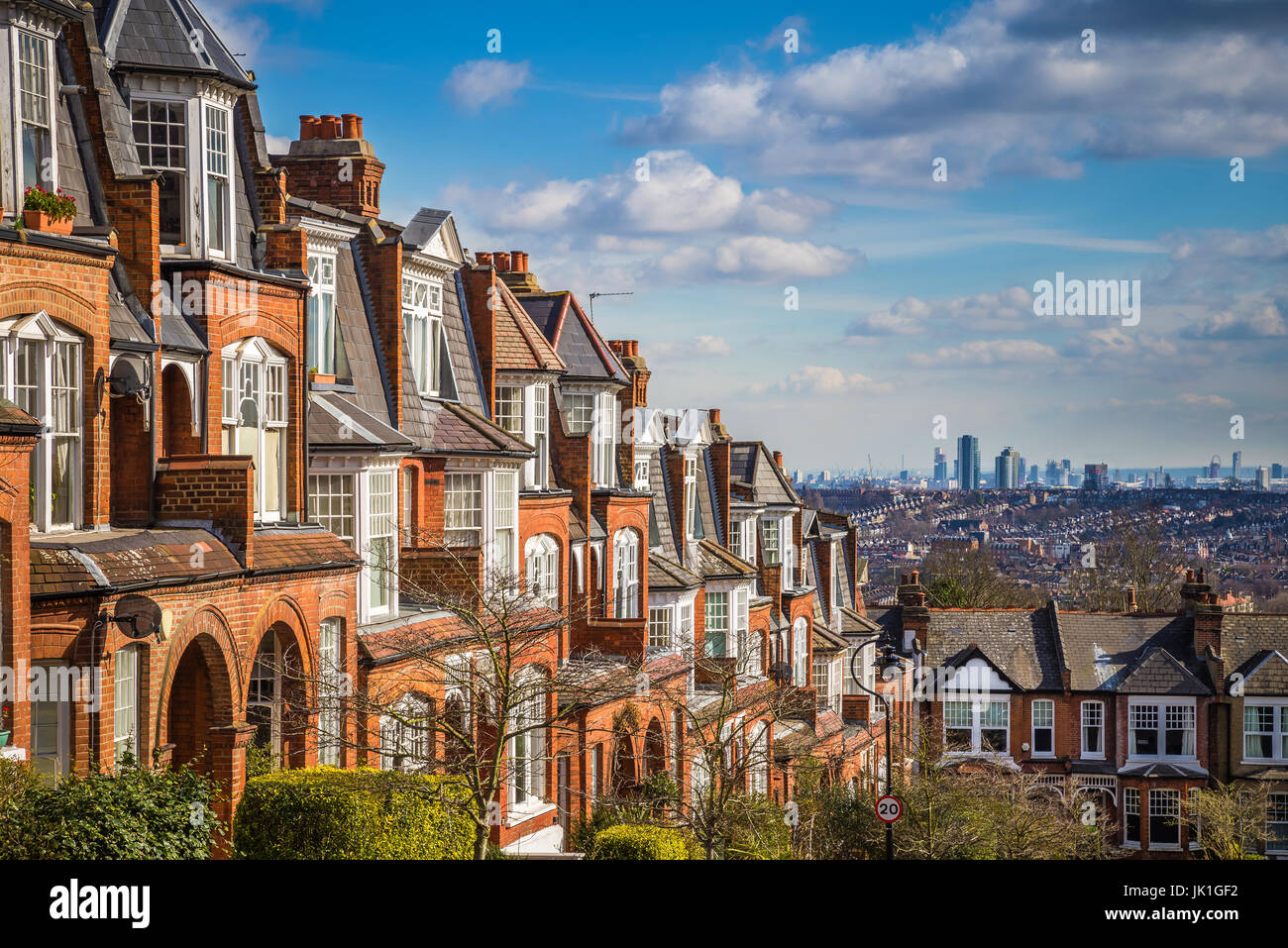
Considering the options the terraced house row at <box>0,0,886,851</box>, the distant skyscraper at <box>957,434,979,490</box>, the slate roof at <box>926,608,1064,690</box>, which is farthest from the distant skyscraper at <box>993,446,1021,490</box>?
the terraced house row at <box>0,0,886,851</box>

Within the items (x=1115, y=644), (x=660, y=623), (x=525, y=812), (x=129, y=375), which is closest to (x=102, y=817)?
(x=129, y=375)

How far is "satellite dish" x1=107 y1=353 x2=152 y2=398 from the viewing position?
17859 mm

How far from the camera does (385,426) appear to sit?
24531 millimetres

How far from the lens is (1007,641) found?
201 ft

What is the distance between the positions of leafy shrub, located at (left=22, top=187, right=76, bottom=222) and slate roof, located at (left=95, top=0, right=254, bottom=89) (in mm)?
4049

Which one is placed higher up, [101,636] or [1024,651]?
[101,636]

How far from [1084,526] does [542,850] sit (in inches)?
4480

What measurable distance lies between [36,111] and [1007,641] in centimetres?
5156

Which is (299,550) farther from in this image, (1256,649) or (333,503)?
(1256,649)

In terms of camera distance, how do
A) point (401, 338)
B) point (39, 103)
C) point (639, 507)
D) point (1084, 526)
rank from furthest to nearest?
point (1084, 526) < point (639, 507) < point (401, 338) < point (39, 103)

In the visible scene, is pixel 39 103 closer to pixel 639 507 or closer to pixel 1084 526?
pixel 639 507

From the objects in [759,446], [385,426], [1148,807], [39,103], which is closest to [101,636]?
[39,103]

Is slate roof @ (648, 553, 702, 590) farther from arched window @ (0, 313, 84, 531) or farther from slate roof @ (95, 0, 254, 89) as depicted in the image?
arched window @ (0, 313, 84, 531)

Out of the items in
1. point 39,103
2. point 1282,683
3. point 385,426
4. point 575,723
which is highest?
point 39,103
